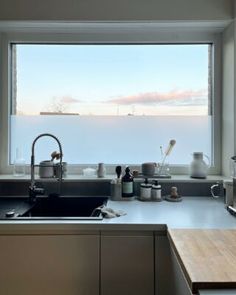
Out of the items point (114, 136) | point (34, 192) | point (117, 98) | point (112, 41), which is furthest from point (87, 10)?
point (34, 192)

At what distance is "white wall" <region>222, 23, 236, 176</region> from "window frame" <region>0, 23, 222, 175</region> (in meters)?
0.06

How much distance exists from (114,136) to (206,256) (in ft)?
4.75

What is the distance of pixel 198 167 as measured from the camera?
7.30 ft

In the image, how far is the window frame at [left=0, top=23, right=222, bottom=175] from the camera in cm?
236

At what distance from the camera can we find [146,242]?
60.5 inches

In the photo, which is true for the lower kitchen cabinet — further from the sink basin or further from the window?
the window

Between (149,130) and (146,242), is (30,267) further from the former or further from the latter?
(149,130)

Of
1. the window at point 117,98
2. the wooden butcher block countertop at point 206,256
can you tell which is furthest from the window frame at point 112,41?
the wooden butcher block countertop at point 206,256

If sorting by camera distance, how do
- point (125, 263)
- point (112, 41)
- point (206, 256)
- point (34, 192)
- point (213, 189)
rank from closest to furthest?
1. point (206, 256)
2. point (125, 263)
3. point (34, 192)
4. point (213, 189)
5. point (112, 41)

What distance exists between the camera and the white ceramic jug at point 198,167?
7.28 ft

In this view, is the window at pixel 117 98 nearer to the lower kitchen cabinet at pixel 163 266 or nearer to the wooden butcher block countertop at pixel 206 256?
the lower kitchen cabinet at pixel 163 266

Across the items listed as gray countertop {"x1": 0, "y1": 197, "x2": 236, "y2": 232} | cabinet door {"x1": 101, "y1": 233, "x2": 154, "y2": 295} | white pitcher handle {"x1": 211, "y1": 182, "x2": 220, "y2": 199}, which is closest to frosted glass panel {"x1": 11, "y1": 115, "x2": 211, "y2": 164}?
white pitcher handle {"x1": 211, "y1": 182, "x2": 220, "y2": 199}

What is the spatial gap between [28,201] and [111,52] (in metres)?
1.31

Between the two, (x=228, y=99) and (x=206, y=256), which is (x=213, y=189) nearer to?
(x=228, y=99)
